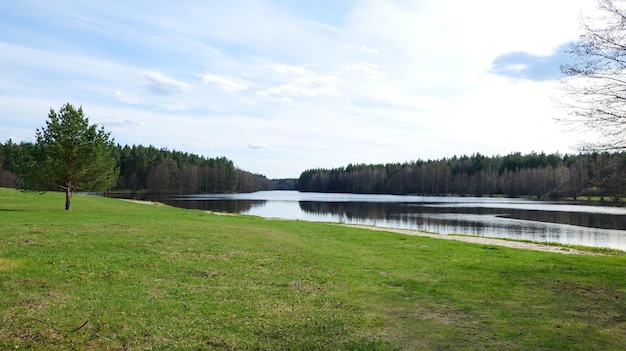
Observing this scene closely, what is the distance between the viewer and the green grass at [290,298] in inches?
311

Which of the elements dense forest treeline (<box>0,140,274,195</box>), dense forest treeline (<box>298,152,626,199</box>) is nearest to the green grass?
dense forest treeline (<box>298,152,626,199</box>)

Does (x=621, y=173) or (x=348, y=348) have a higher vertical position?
(x=621, y=173)

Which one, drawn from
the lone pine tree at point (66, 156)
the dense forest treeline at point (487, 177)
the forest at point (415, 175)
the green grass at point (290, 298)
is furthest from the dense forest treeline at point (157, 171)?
the green grass at point (290, 298)

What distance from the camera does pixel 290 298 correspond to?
10.7m

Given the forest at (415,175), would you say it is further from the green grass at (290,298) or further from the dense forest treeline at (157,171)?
the green grass at (290,298)

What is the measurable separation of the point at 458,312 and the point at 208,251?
10.0 m

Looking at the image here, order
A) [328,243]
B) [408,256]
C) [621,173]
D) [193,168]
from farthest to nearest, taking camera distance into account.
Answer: [193,168]
[328,243]
[408,256]
[621,173]

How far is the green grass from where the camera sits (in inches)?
311

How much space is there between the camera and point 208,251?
Result: 648 inches

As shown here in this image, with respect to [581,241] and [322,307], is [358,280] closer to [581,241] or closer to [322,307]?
[322,307]

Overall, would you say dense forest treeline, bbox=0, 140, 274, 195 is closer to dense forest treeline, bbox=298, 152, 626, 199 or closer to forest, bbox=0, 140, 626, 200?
forest, bbox=0, 140, 626, 200

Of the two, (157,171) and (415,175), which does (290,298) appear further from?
(415,175)

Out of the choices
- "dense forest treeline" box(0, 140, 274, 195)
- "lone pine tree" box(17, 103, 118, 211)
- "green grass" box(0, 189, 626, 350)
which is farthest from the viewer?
"dense forest treeline" box(0, 140, 274, 195)

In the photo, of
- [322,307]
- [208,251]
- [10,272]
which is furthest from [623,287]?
[10,272]
